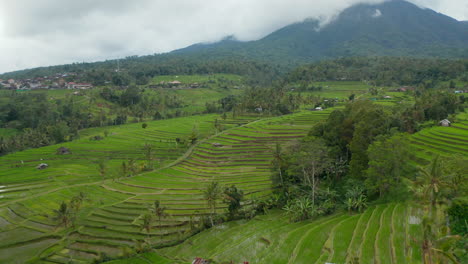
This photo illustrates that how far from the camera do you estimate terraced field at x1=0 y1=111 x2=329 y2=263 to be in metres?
29.3

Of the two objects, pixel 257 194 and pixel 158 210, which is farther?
pixel 257 194

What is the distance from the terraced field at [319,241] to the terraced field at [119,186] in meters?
4.03

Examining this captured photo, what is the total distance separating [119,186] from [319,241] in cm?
3075

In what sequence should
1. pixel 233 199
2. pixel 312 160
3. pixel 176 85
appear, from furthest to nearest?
1. pixel 176 85
2. pixel 312 160
3. pixel 233 199

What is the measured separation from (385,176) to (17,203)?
44688 mm

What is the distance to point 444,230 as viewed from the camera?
1362 cm

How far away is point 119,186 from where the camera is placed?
42344 millimetres

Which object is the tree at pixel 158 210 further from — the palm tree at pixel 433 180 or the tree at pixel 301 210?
the palm tree at pixel 433 180

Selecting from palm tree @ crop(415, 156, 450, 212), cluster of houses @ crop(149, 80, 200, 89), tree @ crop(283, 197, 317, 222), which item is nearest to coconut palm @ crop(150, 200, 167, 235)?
tree @ crop(283, 197, 317, 222)

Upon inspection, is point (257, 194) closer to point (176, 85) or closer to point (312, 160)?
point (312, 160)

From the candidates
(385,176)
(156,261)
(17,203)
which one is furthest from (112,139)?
(385,176)

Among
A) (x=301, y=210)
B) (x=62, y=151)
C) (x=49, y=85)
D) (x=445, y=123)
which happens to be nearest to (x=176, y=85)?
(x=49, y=85)

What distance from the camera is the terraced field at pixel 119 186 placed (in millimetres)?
29281

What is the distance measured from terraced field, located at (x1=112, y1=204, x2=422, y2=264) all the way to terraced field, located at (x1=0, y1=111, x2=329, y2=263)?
4.03 meters
